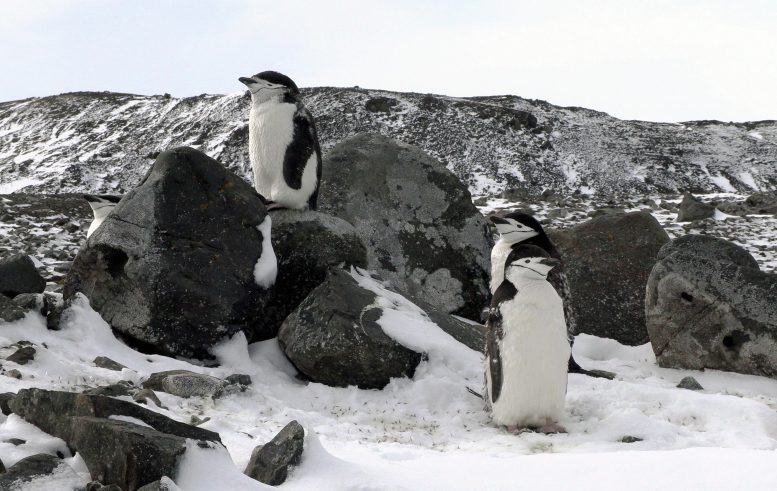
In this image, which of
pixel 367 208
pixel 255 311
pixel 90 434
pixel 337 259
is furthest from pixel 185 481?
pixel 367 208

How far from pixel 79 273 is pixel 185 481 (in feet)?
14.1

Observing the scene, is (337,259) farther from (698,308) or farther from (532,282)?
(698,308)

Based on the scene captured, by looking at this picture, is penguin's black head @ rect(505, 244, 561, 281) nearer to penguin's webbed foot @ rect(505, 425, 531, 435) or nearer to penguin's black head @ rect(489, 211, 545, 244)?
penguin's webbed foot @ rect(505, 425, 531, 435)

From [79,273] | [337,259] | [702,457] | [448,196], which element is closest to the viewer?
[702,457]

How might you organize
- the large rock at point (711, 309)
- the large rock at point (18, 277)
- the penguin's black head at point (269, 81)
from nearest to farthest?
the large rock at point (18, 277) → the large rock at point (711, 309) → the penguin's black head at point (269, 81)

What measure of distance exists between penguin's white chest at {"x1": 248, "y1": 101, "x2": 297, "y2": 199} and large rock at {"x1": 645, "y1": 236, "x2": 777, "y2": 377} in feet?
14.3

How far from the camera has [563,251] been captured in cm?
994

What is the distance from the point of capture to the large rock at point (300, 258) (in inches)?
311

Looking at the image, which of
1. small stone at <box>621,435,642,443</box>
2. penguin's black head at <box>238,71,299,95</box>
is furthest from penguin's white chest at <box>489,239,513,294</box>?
penguin's black head at <box>238,71,299,95</box>

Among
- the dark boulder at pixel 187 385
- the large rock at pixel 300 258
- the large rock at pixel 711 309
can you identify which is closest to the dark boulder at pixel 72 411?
the dark boulder at pixel 187 385

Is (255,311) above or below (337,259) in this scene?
below

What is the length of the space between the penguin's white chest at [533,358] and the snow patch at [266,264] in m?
2.61

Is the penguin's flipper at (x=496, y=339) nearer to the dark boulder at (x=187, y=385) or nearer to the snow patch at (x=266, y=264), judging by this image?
the dark boulder at (x=187, y=385)

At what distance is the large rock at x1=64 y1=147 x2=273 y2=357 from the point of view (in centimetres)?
705
